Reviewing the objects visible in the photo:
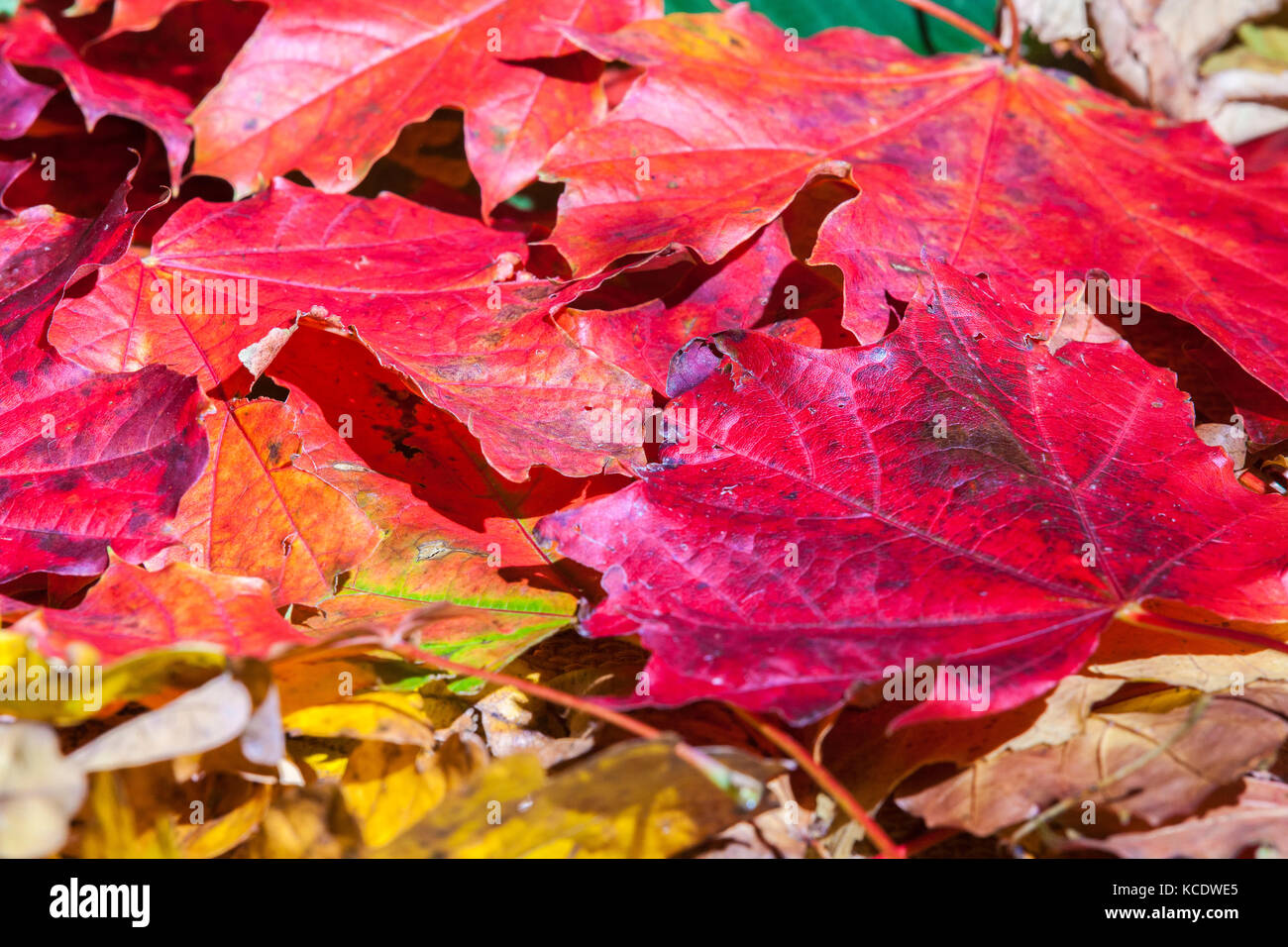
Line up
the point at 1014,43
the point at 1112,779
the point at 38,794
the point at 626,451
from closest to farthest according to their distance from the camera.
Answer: the point at 38,794 → the point at 1112,779 → the point at 626,451 → the point at 1014,43

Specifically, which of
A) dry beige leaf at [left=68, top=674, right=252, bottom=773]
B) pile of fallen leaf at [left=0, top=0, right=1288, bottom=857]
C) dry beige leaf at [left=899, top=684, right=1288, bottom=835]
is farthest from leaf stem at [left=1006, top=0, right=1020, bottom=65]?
dry beige leaf at [left=68, top=674, right=252, bottom=773]

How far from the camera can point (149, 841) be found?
543 millimetres

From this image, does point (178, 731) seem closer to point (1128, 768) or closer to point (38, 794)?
point (38, 794)

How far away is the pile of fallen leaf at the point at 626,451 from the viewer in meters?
0.55

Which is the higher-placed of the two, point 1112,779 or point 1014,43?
point 1014,43

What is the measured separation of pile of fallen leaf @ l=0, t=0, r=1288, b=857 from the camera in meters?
0.55

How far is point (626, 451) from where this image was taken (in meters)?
0.73

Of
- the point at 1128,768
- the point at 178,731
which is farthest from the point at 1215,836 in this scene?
the point at 178,731

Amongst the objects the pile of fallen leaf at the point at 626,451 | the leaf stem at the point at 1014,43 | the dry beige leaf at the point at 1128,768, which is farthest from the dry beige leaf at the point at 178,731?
the leaf stem at the point at 1014,43

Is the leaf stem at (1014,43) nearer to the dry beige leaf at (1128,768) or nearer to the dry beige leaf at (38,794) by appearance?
the dry beige leaf at (1128,768)

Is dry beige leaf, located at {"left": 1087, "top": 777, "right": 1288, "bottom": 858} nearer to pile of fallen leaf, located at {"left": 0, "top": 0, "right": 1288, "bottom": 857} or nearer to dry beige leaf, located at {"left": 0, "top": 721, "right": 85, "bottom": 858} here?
pile of fallen leaf, located at {"left": 0, "top": 0, "right": 1288, "bottom": 857}

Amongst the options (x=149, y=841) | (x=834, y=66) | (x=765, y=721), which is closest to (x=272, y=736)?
(x=149, y=841)
